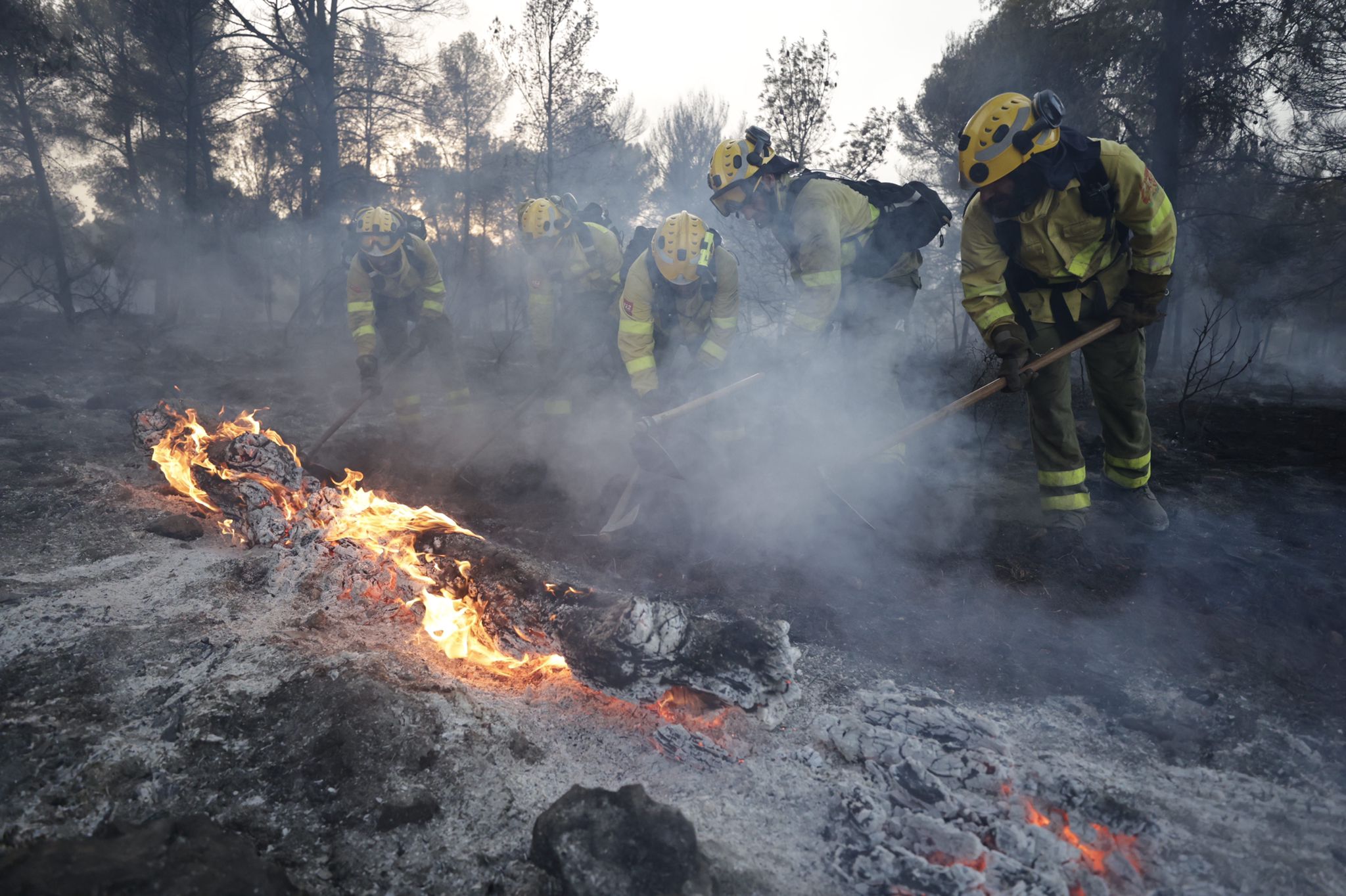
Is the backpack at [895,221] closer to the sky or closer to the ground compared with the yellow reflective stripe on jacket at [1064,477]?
closer to the sky

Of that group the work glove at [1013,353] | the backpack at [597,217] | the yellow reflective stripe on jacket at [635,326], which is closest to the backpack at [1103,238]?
the work glove at [1013,353]

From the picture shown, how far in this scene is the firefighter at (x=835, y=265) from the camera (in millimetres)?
4598

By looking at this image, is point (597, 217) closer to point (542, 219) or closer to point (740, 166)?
point (542, 219)

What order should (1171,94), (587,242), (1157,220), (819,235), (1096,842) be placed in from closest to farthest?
(1096,842), (1157,220), (819,235), (587,242), (1171,94)

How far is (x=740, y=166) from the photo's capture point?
184 inches

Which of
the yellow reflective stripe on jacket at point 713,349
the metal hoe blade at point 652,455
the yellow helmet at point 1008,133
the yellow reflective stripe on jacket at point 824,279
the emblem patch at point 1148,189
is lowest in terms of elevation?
the metal hoe blade at point 652,455

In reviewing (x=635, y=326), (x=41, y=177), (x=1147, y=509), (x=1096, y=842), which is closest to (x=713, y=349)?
(x=635, y=326)

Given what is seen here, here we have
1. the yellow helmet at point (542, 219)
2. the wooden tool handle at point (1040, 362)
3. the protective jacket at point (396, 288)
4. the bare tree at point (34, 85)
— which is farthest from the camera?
the bare tree at point (34, 85)

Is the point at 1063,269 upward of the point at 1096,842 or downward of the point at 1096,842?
upward

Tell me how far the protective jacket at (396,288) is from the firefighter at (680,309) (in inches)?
102

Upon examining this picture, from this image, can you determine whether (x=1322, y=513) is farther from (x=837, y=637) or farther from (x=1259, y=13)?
(x=1259, y=13)

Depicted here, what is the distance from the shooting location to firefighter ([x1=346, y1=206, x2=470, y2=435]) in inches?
251

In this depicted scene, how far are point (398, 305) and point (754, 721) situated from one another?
607 centimetres

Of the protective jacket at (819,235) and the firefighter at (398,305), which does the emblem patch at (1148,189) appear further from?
the firefighter at (398,305)
